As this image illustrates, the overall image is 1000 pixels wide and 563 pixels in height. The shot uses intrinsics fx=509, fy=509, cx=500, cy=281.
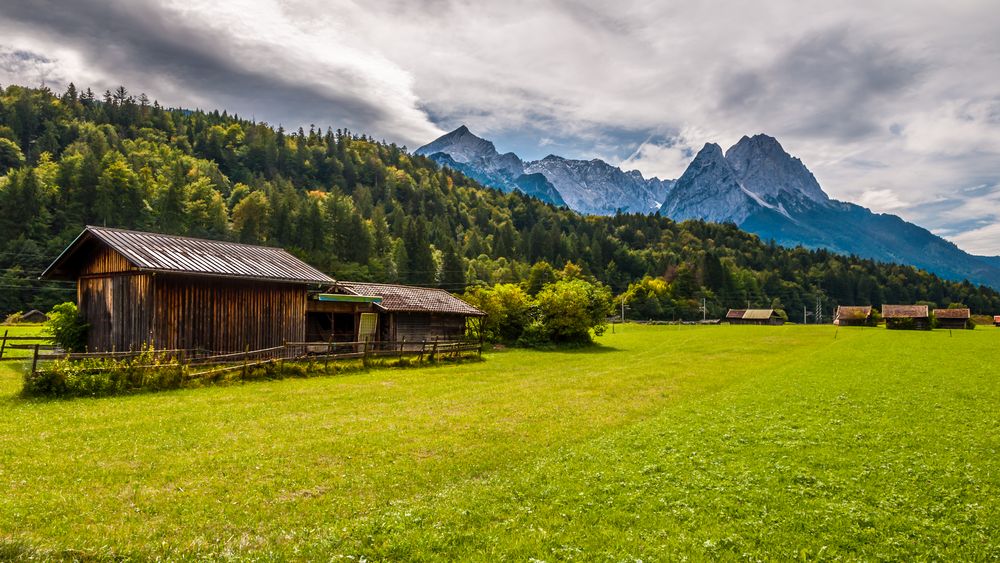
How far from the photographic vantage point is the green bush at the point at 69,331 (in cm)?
2914

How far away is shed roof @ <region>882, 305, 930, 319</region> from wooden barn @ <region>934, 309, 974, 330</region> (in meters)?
14.9

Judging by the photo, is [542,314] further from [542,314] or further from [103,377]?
[103,377]

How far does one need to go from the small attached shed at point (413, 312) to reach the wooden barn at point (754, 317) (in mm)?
109605

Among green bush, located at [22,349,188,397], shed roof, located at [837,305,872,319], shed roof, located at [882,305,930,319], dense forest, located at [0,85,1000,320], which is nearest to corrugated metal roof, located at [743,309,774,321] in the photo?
dense forest, located at [0,85,1000,320]

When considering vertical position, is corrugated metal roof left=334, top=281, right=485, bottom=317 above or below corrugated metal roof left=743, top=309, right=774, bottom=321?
above

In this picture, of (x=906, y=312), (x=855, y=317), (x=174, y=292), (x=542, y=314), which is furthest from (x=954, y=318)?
(x=174, y=292)

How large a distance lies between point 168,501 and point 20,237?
107 meters

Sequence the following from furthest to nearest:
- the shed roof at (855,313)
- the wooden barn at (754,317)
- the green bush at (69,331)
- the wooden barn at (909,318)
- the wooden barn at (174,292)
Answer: the wooden barn at (754,317), the shed roof at (855,313), the wooden barn at (909,318), the green bush at (69,331), the wooden barn at (174,292)

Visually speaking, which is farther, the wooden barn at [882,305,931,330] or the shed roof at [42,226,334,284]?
the wooden barn at [882,305,931,330]

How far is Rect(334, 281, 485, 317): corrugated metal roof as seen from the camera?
138 ft

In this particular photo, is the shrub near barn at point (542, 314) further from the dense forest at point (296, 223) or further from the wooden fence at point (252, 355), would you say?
the dense forest at point (296, 223)

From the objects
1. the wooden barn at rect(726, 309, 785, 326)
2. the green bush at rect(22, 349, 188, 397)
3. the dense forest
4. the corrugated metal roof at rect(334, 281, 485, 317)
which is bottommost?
the wooden barn at rect(726, 309, 785, 326)

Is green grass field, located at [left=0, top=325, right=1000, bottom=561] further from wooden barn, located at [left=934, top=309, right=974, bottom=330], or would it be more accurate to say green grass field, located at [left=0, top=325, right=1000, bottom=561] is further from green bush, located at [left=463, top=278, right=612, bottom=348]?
wooden barn, located at [left=934, top=309, right=974, bottom=330]

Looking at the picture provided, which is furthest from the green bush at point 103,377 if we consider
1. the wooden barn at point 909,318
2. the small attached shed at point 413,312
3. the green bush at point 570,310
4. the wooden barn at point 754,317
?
the wooden barn at point 754,317
